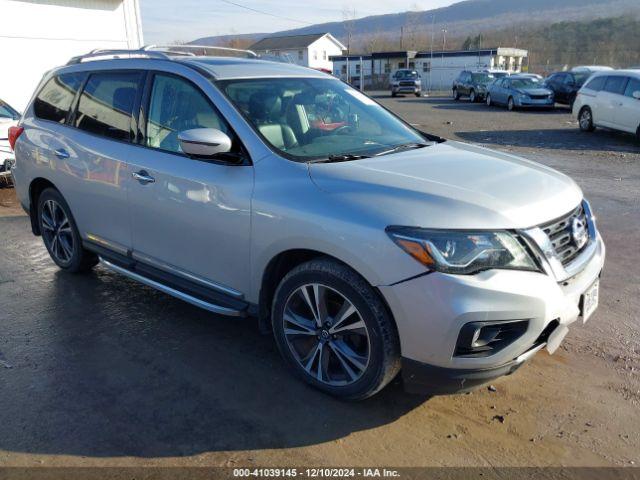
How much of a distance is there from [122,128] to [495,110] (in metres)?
23.2

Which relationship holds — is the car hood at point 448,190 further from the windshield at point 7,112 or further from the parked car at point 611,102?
the parked car at point 611,102

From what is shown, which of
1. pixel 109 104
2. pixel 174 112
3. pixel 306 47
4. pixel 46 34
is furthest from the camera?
pixel 306 47

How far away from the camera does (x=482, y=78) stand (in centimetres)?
3027

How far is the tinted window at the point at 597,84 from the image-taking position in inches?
589

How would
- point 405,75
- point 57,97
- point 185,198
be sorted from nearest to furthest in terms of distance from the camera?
point 185,198, point 57,97, point 405,75

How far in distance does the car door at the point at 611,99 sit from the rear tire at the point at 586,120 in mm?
678

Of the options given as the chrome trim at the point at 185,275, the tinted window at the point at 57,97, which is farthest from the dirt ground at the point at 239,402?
the tinted window at the point at 57,97

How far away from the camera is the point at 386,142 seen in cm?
400

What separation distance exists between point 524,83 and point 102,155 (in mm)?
23692

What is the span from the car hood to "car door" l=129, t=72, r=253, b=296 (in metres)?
0.63

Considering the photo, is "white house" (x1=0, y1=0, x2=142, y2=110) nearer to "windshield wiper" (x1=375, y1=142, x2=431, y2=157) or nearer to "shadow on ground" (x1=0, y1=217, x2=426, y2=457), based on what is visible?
"shadow on ground" (x1=0, y1=217, x2=426, y2=457)

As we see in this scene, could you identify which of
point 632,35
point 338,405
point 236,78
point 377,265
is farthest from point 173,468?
point 632,35

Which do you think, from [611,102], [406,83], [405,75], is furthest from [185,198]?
[405,75]

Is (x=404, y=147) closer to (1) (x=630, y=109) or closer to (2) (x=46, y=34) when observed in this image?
(1) (x=630, y=109)
